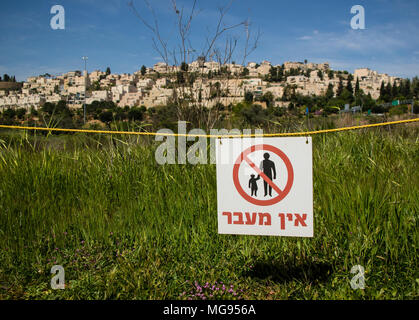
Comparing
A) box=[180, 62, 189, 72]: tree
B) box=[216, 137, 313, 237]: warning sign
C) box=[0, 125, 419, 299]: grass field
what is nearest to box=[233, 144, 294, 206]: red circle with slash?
box=[216, 137, 313, 237]: warning sign

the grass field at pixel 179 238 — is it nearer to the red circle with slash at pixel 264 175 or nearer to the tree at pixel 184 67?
the red circle with slash at pixel 264 175

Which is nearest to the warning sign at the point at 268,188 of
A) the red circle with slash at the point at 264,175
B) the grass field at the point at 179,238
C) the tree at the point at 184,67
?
the red circle with slash at the point at 264,175

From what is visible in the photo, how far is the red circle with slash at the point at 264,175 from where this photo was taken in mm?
1938

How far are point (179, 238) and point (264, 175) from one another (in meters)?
1.23

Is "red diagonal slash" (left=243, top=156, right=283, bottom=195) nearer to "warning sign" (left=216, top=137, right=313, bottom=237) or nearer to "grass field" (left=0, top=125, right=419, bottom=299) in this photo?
"warning sign" (left=216, top=137, right=313, bottom=237)

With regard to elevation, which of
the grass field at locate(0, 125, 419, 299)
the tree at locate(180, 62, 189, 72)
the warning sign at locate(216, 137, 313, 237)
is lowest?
the grass field at locate(0, 125, 419, 299)

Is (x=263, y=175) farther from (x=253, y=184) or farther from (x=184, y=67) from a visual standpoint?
(x=184, y=67)

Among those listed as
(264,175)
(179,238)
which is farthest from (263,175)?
(179,238)

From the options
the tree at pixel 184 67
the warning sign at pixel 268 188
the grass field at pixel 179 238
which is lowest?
the grass field at pixel 179 238

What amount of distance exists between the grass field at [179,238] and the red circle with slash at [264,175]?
0.73m

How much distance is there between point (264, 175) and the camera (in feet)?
6.48

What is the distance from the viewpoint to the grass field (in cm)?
227

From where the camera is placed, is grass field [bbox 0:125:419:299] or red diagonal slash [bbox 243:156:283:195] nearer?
red diagonal slash [bbox 243:156:283:195]
